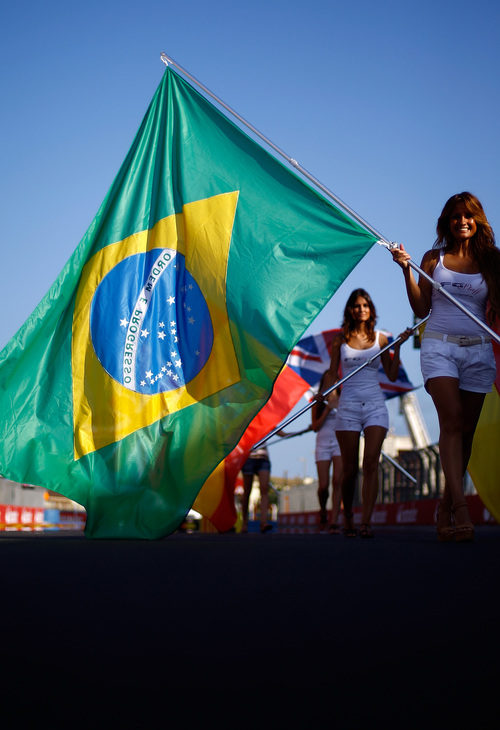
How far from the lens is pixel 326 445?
11070 millimetres

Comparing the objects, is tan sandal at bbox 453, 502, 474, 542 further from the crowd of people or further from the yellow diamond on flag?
the yellow diamond on flag

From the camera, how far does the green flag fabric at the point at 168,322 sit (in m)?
6.05

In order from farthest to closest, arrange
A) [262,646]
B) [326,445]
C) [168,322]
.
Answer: [326,445] < [168,322] < [262,646]

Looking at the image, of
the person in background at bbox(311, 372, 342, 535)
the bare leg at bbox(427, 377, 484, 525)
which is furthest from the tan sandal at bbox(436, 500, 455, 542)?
the person in background at bbox(311, 372, 342, 535)

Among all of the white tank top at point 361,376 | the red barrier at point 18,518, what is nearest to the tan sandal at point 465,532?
the white tank top at point 361,376

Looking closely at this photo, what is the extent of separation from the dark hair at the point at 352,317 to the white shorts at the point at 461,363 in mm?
2702

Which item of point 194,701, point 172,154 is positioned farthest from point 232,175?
point 194,701

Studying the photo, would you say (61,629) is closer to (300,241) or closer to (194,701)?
(194,701)

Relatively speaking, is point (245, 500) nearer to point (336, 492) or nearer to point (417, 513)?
point (336, 492)

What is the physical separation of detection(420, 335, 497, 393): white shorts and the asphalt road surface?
7.63ft

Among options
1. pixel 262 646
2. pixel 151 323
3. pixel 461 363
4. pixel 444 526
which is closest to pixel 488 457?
pixel 444 526

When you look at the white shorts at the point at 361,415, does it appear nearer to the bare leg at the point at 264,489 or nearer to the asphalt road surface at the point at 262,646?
the bare leg at the point at 264,489

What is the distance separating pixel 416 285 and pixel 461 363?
598mm

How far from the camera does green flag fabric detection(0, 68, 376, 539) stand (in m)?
6.05
